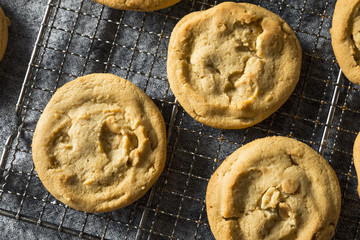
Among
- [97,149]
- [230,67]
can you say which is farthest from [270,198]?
[97,149]

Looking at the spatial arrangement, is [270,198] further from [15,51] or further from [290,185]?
[15,51]

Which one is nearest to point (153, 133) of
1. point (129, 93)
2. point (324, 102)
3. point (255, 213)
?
point (129, 93)

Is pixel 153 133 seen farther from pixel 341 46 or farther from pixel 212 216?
pixel 341 46

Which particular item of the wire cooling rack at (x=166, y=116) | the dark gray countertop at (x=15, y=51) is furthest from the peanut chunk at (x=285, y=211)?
the dark gray countertop at (x=15, y=51)

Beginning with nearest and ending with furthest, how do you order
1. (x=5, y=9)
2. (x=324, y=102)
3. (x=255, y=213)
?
1. (x=255, y=213)
2. (x=324, y=102)
3. (x=5, y=9)

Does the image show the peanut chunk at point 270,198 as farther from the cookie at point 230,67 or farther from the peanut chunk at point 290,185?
the cookie at point 230,67
